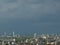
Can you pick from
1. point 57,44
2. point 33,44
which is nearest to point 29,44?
point 33,44

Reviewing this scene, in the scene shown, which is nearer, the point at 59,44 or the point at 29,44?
the point at 59,44

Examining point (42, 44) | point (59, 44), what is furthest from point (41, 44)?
point (59, 44)

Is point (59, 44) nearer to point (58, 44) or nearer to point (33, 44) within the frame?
point (58, 44)

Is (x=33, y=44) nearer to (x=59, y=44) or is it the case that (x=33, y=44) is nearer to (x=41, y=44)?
(x=41, y=44)

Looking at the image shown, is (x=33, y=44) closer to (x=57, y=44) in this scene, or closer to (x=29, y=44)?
(x=29, y=44)

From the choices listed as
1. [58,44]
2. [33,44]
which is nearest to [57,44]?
[58,44]

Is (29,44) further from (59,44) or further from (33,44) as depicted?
(59,44)
